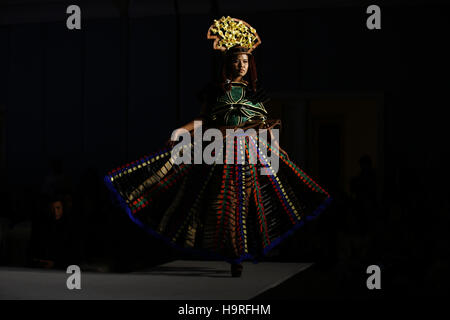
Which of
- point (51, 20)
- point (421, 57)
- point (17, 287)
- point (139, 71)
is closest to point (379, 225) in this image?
point (17, 287)

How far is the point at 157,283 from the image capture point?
192 inches

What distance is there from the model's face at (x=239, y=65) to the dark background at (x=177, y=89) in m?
2.06

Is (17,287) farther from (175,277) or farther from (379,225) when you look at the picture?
(379,225)

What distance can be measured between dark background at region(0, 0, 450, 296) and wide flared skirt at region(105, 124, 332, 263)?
145 centimetres

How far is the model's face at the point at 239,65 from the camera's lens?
212 inches

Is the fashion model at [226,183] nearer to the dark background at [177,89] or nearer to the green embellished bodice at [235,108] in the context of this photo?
the green embellished bodice at [235,108]

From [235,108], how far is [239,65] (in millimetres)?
319

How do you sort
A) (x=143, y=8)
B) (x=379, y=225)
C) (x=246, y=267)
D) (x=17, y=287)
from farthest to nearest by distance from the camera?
1. (x=143, y=8)
2. (x=246, y=267)
3. (x=379, y=225)
4. (x=17, y=287)

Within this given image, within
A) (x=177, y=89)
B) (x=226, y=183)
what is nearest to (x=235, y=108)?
(x=226, y=183)


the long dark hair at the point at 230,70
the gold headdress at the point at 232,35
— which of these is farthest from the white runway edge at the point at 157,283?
the gold headdress at the point at 232,35

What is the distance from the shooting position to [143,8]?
30.4ft

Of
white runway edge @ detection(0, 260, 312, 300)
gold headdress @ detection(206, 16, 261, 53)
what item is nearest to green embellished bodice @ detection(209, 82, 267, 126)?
gold headdress @ detection(206, 16, 261, 53)

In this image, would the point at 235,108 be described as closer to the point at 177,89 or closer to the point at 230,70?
the point at 230,70
